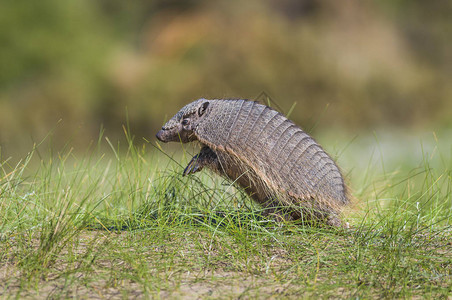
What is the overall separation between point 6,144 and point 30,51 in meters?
12.9

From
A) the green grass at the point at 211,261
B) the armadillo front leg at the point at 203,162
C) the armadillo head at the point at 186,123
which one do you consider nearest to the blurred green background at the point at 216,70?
the armadillo head at the point at 186,123

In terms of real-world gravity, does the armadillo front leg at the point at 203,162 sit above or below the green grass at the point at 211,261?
above

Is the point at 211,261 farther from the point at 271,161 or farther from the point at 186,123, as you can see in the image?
the point at 186,123

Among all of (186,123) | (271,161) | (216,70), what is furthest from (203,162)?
→ (216,70)

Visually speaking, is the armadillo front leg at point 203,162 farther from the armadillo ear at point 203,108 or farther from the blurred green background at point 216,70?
the blurred green background at point 216,70

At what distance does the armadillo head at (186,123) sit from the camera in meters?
3.45

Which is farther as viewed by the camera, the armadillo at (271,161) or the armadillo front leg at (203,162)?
the armadillo front leg at (203,162)

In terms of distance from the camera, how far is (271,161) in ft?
10.6

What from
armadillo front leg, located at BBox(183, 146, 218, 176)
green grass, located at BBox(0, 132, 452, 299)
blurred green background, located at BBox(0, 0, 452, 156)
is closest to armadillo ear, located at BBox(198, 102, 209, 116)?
armadillo front leg, located at BBox(183, 146, 218, 176)

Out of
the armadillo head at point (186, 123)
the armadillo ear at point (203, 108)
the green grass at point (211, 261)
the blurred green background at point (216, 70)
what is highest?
the blurred green background at point (216, 70)

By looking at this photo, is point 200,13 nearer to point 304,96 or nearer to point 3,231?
point 304,96

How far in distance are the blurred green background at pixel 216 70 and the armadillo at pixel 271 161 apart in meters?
9.17

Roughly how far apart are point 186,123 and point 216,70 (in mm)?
10567

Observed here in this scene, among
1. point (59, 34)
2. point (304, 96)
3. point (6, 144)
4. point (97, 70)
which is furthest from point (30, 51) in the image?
point (6, 144)
